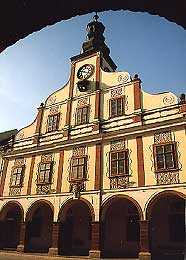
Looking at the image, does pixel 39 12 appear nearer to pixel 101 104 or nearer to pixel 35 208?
pixel 101 104

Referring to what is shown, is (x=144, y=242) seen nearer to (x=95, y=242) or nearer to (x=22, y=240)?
(x=95, y=242)

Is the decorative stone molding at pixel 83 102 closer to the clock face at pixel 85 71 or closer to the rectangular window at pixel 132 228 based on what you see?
the clock face at pixel 85 71

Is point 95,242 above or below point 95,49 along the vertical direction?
below

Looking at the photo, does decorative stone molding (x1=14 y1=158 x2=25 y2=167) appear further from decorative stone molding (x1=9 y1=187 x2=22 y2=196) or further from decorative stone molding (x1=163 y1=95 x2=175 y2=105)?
decorative stone molding (x1=163 y1=95 x2=175 y2=105)

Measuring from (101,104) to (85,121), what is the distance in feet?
5.97

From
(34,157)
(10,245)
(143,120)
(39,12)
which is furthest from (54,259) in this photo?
(39,12)

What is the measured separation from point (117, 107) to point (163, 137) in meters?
4.51

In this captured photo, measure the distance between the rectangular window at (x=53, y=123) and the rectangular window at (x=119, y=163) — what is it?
249 inches

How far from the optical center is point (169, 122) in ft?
54.2

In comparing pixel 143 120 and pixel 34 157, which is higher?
pixel 143 120

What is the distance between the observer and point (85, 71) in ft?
76.5

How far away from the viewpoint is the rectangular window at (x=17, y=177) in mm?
21486

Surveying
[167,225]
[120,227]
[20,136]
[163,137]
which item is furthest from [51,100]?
[167,225]

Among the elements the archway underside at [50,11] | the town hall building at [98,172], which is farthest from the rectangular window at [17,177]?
the archway underside at [50,11]
